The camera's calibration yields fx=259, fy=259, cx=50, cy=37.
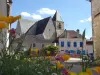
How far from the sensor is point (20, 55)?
2.78 m

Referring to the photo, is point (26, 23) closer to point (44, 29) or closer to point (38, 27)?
point (38, 27)

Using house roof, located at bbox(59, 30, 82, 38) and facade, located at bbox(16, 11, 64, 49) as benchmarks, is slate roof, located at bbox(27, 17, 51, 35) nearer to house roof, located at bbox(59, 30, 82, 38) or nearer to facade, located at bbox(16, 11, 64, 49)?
facade, located at bbox(16, 11, 64, 49)

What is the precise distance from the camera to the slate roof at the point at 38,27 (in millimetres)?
65625

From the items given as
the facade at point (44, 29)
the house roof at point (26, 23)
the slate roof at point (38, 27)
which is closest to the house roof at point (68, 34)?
the facade at point (44, 29)

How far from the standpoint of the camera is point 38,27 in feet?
225

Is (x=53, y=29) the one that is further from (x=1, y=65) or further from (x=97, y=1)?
(x=1, y=65)

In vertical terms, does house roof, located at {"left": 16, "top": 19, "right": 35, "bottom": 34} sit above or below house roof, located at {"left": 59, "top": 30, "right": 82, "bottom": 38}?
above

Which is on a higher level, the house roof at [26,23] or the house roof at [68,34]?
the house roof at [26,23]

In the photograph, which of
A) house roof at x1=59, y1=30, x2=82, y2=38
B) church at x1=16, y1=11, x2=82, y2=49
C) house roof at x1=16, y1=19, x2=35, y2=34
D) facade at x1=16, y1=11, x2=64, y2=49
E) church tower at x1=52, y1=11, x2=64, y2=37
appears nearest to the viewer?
house roof at x1=59, y1=30, x2=82, y2=38

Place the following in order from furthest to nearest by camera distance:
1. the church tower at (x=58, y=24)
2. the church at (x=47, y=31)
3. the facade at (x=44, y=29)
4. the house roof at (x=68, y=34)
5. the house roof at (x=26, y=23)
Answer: the house roof at (x=26, y=23) < the church tower at (x=58, y=24) < the facade at (x=44, y=29) < the church at (x=47, y=31) < the house roof at (x=68, y=34)

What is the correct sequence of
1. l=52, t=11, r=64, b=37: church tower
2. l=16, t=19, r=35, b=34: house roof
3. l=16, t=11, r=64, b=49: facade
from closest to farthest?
1. l=16, t=11, r=64, b=49: facade
2. l=52, t=11, r=64, b=37: church tower
3. l=16, t=19, r=35, b=34: house roof

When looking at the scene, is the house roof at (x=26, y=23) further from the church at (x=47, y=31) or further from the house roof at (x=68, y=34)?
the house roof at (x=68, y=34)

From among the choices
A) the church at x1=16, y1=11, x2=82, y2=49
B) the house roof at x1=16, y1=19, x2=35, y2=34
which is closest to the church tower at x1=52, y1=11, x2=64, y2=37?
the church at x1=16, y1=11, x2=82, y2=49

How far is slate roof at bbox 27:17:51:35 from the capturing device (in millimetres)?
65625
